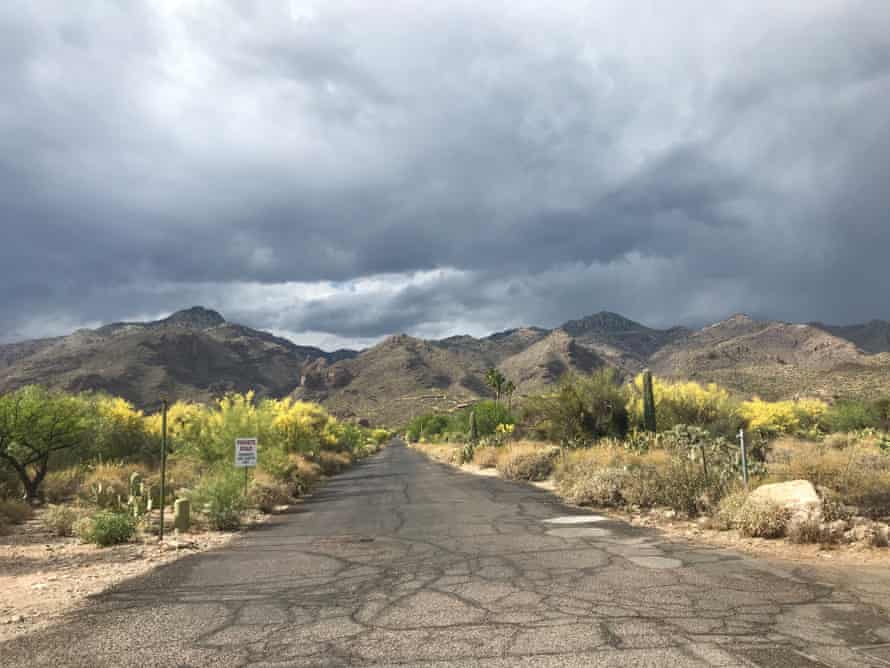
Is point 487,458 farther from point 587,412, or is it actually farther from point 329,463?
point 329,463

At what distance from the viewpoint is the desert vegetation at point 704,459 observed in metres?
12.3

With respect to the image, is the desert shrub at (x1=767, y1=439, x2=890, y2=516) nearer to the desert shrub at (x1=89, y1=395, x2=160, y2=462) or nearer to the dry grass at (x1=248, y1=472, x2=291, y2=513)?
the dry grass at (x1=248, y1=472, x2=291, y2=513)

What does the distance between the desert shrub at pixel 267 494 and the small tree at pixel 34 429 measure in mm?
7606

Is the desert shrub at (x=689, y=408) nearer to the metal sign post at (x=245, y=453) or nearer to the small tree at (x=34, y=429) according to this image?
the metal sign post at (x=245, y=453)

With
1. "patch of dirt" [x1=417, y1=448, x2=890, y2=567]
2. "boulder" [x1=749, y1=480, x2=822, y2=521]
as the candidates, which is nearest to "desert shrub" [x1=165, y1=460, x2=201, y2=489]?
"patch of dirt" [x1=417, y1=448, x2=890, y2=567]

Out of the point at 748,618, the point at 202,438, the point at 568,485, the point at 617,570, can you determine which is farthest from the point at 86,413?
the point at 748,618

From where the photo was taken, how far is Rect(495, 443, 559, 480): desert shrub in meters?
29.3

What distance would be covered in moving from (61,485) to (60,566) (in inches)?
560

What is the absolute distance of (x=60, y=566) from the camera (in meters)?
12.1

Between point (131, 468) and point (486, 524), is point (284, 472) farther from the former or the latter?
point (486, 524)

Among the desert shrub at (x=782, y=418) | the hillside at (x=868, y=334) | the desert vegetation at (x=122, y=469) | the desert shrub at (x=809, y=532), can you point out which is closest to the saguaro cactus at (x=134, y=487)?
the desert vegetation at (x=122, y=469)

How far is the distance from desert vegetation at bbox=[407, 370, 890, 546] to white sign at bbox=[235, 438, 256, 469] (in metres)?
9.51

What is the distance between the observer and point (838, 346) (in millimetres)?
164500

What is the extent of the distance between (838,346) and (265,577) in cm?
18523
